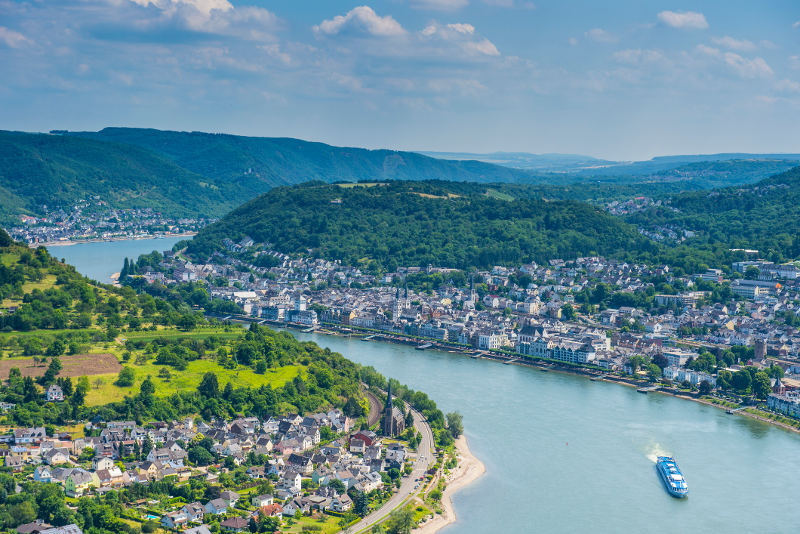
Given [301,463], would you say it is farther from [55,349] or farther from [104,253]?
[104,253]

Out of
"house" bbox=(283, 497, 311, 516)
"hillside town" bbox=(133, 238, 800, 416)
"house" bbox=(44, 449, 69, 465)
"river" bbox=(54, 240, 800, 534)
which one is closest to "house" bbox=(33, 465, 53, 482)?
"house" bbox=(44, 449, 69, 465)

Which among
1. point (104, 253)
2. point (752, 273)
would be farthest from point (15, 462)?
point (104, 253)

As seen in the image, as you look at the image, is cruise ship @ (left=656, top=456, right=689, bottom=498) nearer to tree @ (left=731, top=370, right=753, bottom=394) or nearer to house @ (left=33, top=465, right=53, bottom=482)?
tree @ (left=731, top=370, right=753, bottom=394)

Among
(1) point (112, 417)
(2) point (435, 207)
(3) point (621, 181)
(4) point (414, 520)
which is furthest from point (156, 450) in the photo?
(3) point (621, 181)

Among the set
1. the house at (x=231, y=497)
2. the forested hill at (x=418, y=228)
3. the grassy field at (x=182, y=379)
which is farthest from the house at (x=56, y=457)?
the forested hill at (x=418, y=228)

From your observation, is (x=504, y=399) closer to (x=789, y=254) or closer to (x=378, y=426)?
(x=378, y=426)
